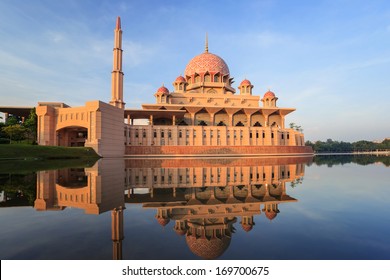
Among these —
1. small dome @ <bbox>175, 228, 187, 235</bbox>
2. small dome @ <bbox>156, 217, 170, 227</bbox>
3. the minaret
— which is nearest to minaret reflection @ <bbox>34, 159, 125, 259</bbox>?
small dome @ <bbox>156, 217, 170, 227</bbox>

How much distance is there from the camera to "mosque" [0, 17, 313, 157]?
34.9 m

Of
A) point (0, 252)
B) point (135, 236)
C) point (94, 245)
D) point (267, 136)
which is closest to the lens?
point (0, 252)

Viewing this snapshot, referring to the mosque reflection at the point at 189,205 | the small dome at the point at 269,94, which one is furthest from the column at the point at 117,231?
the small dome at the point at 269,94

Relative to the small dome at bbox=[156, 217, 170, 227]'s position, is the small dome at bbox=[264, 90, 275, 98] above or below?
above

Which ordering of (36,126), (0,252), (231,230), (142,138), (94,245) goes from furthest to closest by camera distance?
(142,138)
(36,126)
(231,230)
(94,245)
(0,252)

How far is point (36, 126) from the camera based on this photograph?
37.3 meters

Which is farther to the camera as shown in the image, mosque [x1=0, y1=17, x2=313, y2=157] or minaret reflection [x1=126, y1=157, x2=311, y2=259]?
mosque [x1=0, y1=17, x2=313, y2=157]

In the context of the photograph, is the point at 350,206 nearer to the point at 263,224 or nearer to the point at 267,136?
the point at 263,224

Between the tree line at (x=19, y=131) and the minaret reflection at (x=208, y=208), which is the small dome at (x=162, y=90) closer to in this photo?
the tree line at (x=19, y=131)

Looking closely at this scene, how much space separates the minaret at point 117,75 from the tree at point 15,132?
13592 mm

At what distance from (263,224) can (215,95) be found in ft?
161

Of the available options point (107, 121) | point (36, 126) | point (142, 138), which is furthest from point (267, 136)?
point (36, 126)

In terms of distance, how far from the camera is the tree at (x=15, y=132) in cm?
3397

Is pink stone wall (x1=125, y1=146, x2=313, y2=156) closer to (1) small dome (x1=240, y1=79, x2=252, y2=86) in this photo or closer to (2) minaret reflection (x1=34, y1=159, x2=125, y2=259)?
(1) small dome (x1=240, y1=79, x2=252, y2=86)
